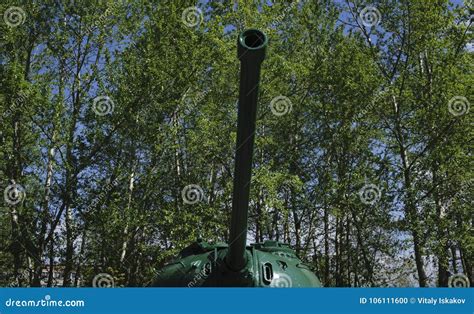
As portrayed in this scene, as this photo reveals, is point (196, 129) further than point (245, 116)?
Yes

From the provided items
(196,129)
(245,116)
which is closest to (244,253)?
(245,116)

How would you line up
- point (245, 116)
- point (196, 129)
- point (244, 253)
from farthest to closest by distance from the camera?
point (196, 129) → point (244, 253) → point (245, 116)

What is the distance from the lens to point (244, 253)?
7113 mm

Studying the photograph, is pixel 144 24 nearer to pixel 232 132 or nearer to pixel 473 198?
pixel 232 132

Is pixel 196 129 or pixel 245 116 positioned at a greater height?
A: pixel 196 129

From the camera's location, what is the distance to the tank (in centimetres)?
421

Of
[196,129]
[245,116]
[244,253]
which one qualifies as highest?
[196,129]

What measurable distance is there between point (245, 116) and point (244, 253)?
300 cm

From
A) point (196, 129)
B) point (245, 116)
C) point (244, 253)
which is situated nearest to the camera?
point (245, 116)

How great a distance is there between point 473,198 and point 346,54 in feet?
22.8

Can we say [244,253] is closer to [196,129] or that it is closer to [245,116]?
[245,116]

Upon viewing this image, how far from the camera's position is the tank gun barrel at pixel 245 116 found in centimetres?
412

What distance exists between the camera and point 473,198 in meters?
19.2

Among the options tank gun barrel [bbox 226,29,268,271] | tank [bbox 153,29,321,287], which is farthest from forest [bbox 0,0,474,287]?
tank gun barrel [bbox 226,29,268,271]
